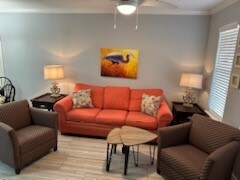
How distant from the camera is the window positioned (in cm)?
275

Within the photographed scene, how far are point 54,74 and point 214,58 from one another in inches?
125

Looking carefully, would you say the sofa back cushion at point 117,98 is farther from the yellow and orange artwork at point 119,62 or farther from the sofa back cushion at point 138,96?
the yellow and orange artwork at point 119,62

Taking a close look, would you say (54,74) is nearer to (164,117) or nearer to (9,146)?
(9,146)

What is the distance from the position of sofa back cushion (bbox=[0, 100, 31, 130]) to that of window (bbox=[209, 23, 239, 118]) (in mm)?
3153

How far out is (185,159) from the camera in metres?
2.16

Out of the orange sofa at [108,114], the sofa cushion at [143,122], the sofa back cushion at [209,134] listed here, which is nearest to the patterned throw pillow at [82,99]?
the orange sofa at [108,114]

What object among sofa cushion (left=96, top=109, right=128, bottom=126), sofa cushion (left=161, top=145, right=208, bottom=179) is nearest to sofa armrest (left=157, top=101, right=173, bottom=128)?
sofa cushion (left=96, top=109, right=128, bottom=126)

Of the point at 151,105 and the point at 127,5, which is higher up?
the point at 127,5

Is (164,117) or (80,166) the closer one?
(80,166)

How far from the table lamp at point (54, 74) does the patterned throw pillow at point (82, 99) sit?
1.88 ft

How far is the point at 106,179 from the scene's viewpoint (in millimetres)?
2404

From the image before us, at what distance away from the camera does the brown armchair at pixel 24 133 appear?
7.64ft

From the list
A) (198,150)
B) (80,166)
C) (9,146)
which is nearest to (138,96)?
(198,150)

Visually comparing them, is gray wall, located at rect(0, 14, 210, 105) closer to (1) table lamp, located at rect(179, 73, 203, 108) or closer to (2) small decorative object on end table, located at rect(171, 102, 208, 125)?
(1) table lamp, located at rect(179, 73, 203, 108)
